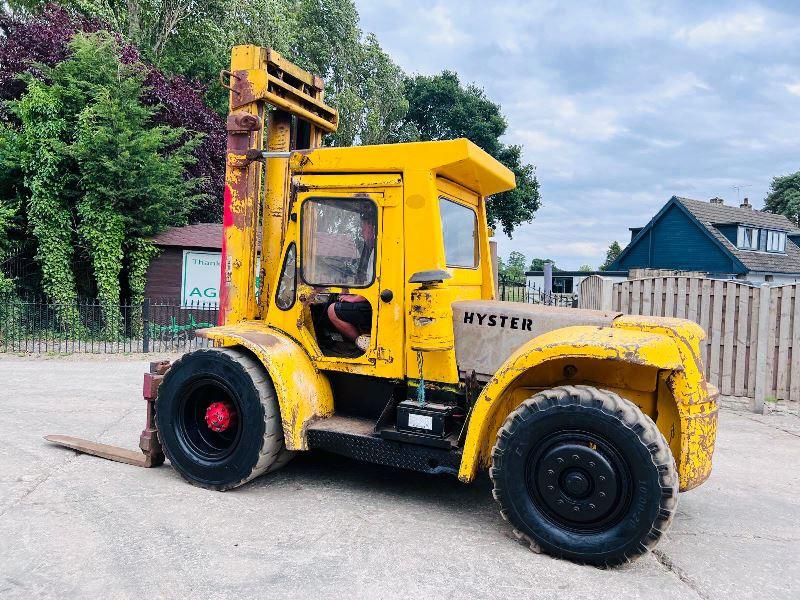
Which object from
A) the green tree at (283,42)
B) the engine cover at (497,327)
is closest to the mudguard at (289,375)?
the engine cover at (497,327)

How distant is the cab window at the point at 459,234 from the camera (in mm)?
4695

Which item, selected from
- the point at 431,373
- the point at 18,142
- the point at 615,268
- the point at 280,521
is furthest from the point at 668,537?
the point at 615,268

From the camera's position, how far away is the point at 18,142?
14258 millimetres

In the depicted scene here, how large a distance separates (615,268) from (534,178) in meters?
9.12

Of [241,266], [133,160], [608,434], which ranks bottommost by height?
[608,434]

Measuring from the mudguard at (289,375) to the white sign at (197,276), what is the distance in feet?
36.5

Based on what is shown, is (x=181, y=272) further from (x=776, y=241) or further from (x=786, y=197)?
(x=786, y=197)

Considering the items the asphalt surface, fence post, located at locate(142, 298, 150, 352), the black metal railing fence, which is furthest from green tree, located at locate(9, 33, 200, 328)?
the asphalt surface

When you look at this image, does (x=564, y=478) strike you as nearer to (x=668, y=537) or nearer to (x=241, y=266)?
(x=668, y=537)

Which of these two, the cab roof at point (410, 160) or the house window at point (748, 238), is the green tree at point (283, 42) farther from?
the house window at point (748, 238)

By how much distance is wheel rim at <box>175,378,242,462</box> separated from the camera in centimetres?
473

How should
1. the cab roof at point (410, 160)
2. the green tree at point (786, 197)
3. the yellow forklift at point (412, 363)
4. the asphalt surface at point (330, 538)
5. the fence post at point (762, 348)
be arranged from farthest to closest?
the green tree at point (786, 197), the fence post at point (762, 348), the cab roof at point (410, 160), the yellow forklift at point (412, 363), the asphalt surface at point (330, 538)

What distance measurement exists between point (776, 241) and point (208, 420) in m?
39.5

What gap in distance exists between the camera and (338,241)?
4703 mm
